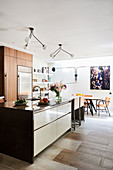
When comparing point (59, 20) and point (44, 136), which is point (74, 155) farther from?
point (59, 20)

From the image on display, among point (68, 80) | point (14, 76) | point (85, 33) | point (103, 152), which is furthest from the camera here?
point (68, 80)

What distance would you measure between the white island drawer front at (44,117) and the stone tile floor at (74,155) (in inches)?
23.0

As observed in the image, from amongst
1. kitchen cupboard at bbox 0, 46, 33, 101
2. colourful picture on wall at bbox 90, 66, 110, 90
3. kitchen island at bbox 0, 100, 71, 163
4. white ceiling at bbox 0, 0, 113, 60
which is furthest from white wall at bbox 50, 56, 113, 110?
kitchen island at bbox 0, 100, 71, 163

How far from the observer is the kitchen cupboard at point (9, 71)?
14.5 ft

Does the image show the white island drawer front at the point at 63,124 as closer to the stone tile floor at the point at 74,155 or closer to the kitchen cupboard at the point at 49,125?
the kitchen cupboard at the point at 49,125

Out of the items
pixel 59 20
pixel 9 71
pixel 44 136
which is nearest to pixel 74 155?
pixel 44 136

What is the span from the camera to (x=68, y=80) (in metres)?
7.72

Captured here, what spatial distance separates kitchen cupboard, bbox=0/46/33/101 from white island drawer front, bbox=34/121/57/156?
230cm

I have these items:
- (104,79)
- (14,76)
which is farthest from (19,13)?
(104,79)

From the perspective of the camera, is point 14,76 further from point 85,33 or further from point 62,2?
point 62,2

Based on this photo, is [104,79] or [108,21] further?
[104,79]

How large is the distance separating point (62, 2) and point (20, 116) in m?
1.90

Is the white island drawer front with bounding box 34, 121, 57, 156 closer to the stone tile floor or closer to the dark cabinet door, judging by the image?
the stone tile floor

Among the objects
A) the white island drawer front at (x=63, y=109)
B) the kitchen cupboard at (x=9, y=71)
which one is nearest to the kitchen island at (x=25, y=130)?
the white island drawer front at (x=63, y=109)
